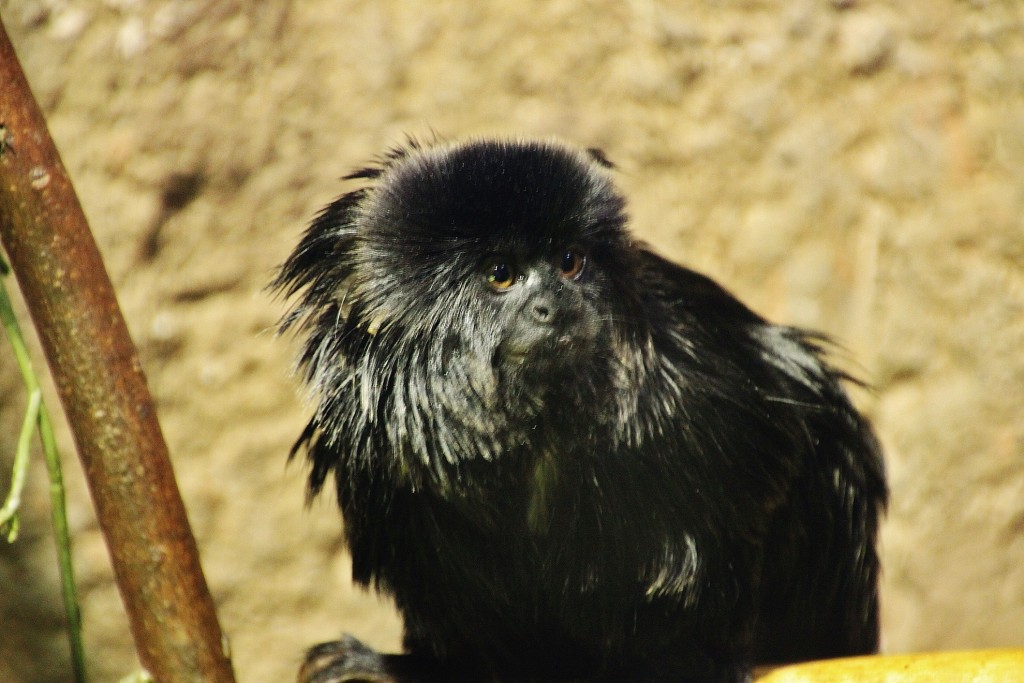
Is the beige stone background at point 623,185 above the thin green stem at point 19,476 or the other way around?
above

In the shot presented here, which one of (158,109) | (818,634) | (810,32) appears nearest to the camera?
(818,634)

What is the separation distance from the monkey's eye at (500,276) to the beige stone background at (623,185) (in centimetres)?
191

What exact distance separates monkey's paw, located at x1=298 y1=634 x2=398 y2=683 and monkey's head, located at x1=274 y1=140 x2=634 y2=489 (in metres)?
0.73

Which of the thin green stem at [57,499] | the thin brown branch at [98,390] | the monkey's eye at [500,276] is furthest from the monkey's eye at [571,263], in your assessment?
the thin green stem at [57,499]

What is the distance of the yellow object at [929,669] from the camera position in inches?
85.1

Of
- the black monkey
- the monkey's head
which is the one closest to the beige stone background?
the black monkey

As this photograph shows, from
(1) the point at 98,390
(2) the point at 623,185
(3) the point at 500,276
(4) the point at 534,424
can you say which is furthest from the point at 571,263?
(2) the point at 623,185

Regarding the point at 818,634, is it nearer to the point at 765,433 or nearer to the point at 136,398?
the point at 765,433

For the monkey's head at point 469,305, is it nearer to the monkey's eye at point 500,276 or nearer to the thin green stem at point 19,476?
the monkey's eye at point 500,276

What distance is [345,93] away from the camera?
4227 millimetres

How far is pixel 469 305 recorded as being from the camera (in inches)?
95.2

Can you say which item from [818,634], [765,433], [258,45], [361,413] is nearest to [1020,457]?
[818,634]

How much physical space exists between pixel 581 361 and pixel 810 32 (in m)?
2.58

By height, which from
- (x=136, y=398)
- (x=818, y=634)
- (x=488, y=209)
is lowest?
(x=818, y=634)
